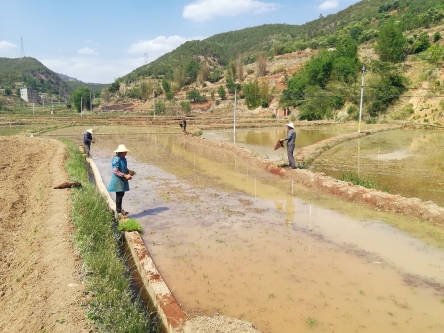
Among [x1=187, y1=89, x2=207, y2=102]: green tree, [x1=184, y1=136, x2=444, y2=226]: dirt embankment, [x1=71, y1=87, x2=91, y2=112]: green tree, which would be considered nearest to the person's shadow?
[x1=184, y1=136, x2=444, y2=226]: dirt embankment

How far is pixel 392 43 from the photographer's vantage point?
169ft

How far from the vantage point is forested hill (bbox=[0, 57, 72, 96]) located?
14288 cm

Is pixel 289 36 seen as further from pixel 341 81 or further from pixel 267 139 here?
pixel 267 139

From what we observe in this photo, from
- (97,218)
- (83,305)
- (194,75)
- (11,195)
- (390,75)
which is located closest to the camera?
(83,305)

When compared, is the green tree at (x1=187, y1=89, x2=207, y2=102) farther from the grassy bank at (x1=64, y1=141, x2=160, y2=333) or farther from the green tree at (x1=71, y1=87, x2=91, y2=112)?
the grassy bank at (x1=64, y1=141, x2=160, y2=333)

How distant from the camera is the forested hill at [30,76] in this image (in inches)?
5625

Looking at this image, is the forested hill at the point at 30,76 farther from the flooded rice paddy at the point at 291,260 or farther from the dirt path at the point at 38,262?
the flooded rice paddy at the point at 291,260

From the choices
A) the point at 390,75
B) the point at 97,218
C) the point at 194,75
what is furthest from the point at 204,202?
the point at 194,75

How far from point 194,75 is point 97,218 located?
3771 inches

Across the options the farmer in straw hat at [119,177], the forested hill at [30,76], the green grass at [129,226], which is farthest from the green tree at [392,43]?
the forested hill at [30,76]

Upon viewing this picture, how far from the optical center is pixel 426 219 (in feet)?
25.0

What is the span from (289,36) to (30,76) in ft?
357

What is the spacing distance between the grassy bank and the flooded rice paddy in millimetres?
732

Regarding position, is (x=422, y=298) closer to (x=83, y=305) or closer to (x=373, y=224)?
(x=373, y=224)
